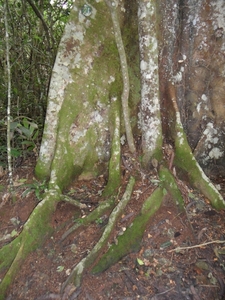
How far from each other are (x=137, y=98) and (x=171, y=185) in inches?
58.5

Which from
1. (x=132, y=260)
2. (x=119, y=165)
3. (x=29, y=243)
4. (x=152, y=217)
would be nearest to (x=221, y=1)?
(x=119, y=165)

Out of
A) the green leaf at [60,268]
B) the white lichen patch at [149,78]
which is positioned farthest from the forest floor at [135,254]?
the white lichen patch at [149,78]

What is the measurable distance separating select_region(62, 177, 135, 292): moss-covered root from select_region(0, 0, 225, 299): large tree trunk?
20 millimetres

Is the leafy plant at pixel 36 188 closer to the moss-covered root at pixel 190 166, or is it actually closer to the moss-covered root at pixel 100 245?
the moss-covered root at pixel 100 245

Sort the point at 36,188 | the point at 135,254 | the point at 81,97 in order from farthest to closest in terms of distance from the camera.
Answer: the point at 81,97 → the point at 36,188 → the point at 135,254

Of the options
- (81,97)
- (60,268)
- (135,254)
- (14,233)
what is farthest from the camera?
(81,97)

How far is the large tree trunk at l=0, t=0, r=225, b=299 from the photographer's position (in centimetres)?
364

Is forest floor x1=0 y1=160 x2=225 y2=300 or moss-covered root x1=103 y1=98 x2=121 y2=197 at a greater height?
moss-covered root x1=103 y1=98 x2=121 y2=197

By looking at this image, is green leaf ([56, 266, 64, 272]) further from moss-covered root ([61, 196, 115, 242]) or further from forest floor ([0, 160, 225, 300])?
moss-covered root ([61, 196, 115, 242])

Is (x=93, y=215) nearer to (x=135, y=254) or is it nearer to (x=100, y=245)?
(x=100, y=245)

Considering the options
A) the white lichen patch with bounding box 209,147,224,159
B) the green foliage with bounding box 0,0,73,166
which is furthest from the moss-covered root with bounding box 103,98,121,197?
the green foliage with bounding box 0,0,73,166

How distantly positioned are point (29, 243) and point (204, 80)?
11.6ft

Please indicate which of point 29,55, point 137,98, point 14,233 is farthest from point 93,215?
point 29,55

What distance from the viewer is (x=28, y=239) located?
3119mm
